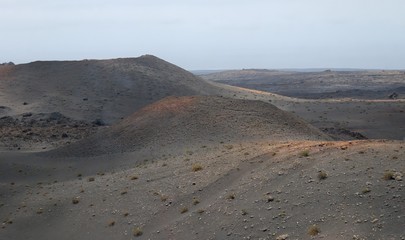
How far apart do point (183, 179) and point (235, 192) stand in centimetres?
357

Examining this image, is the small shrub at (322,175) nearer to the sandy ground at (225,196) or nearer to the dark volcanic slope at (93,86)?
the sandy ground at (225,196)

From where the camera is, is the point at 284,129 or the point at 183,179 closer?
the point at 183,179

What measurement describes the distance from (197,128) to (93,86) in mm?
30876

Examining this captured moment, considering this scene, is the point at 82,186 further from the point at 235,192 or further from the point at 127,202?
the point at 235,192

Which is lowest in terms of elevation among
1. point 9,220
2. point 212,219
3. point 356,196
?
point 9,220

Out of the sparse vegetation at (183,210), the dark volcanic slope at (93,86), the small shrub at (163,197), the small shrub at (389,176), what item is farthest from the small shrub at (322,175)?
the dark volcanic slope at (93,86)

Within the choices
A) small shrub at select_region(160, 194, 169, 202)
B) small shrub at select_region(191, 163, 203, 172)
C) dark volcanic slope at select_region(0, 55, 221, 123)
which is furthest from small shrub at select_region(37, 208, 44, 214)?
dark volcanic slope at select_region(0, 55, 221, 123)

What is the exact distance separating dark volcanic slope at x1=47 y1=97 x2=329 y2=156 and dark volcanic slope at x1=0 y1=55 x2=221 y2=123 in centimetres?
1590

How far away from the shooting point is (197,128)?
28.7 metres

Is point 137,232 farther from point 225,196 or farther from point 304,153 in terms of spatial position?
point 304,153

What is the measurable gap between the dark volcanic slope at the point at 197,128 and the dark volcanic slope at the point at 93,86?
15897mm

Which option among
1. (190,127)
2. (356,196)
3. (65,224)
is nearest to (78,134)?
(190,127)

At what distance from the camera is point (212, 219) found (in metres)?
15.0

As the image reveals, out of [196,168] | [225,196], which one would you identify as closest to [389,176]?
[225,196]
